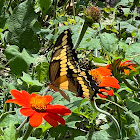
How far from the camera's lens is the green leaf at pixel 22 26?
2000mm

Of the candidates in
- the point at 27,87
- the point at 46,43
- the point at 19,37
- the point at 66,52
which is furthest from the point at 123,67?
the point at 46,43

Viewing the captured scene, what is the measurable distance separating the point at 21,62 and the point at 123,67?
1.82 ft

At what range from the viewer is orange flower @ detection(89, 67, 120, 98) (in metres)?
1.37

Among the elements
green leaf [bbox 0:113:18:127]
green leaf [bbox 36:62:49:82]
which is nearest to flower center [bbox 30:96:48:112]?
green leaf [bbox 0:113:18:127]

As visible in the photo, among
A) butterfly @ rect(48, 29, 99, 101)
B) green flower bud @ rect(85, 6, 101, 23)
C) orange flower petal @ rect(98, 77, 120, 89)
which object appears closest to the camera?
orange flower petal @ rect(98, 77, 120, 89)

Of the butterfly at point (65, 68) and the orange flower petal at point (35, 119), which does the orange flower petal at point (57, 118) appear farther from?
the butterfly at point (65, 68)

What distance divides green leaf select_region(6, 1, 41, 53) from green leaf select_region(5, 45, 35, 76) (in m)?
0.20

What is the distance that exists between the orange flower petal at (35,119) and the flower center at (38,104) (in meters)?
0.04

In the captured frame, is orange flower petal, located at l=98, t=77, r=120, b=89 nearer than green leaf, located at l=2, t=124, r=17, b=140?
No

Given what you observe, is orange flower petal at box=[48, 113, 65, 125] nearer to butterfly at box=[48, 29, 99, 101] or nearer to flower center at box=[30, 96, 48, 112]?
flower center at box=[30, 96, 48, 112]

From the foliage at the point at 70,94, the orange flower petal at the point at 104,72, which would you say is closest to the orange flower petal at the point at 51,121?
the foliage at the point at 70,94

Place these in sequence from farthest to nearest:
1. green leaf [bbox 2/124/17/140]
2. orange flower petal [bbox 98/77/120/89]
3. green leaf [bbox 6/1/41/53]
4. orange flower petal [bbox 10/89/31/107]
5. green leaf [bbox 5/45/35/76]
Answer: green leaf [bbox 6/1/41/53]
green leaf [bbox 5/45/35/76]
orange flower petal [bbox 98/77/120/89]
orange flower petal [bbox 10/89/31/107]
green leaf [bbox 2/124/17/140]

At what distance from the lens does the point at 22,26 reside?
2008 mm

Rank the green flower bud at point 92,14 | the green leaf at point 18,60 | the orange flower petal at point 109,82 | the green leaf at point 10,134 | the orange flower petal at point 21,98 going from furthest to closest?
the green leaf at point 18,60, the green flower bud at point 92,14, the orange flower petal at point 109,82, the orange flower petal at point 21,98, the green leaf at point 10,134
